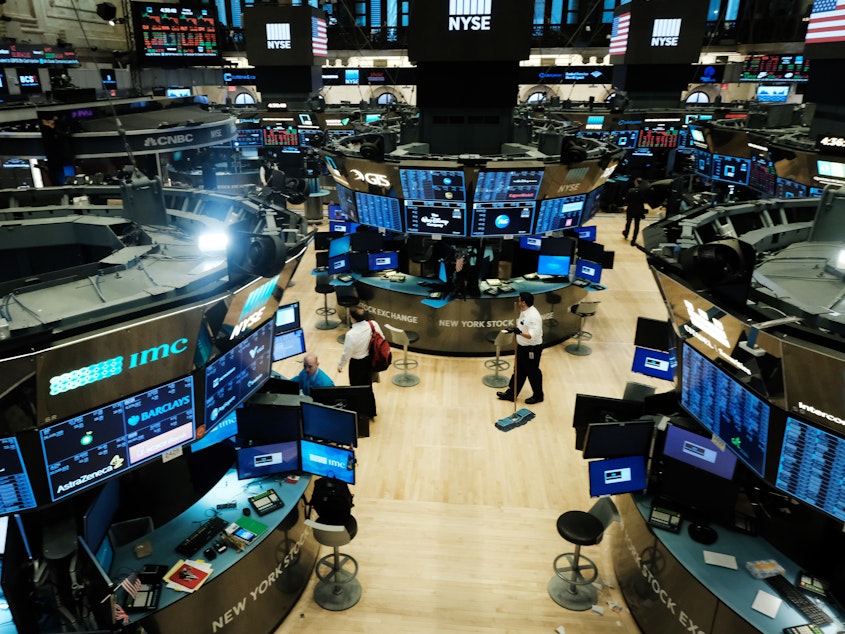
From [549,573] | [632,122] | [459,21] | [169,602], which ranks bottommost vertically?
[549,573]

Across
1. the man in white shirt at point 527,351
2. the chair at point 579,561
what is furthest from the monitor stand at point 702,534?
the man in white shirt at point 527,351

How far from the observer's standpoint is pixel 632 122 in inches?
899

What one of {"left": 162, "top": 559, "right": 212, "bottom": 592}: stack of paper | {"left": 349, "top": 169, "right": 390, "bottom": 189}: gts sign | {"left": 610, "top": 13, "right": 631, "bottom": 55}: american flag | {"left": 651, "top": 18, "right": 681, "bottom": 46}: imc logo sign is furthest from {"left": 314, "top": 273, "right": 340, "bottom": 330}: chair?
{"left": 651, "top": 18, "right": 681, "bottom": 46}: imc logo sign

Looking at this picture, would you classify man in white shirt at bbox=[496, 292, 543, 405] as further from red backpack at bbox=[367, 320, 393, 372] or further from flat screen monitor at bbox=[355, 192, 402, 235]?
flat screen monitor at bbox=[355, 192, 402, 235]

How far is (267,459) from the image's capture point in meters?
5.55

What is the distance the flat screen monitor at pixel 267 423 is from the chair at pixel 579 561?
2694 millimetres

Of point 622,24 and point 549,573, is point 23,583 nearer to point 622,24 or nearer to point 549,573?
point 549,573

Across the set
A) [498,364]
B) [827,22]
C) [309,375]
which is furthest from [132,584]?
[827,22]

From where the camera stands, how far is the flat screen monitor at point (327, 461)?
5379mm

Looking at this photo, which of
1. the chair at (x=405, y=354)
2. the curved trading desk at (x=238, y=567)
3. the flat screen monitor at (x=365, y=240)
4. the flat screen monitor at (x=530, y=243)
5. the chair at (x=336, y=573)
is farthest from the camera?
the flat screen monitor at (x=530, y=243)

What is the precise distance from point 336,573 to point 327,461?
116cm

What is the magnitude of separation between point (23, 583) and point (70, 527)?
426 mm

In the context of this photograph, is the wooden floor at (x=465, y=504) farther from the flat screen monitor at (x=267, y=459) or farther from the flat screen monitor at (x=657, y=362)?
the flat screen monitor at (x=657, y=362)

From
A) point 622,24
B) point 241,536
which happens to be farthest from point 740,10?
point 241,536
